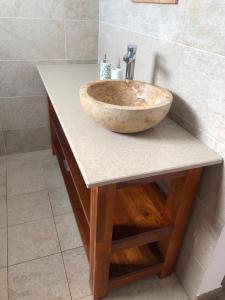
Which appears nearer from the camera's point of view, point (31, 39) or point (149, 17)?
point (149, 17)

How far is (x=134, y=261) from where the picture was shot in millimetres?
1275

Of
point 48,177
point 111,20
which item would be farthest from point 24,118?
point 111,20

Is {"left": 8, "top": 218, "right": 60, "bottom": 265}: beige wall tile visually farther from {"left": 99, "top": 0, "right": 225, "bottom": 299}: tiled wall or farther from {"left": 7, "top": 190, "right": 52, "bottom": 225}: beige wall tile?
{"left": 99, "top": 0, "right": 225, "bottom": 299}: tiled wall

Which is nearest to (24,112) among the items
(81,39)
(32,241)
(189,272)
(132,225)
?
(81,39)

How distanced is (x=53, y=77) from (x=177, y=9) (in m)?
0.92

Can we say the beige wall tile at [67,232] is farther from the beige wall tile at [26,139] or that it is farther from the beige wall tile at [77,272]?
the beige wall tile at [26,139]

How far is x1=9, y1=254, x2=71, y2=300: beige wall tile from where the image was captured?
1221 mm

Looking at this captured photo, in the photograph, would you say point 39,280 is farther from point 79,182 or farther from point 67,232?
point 79,182

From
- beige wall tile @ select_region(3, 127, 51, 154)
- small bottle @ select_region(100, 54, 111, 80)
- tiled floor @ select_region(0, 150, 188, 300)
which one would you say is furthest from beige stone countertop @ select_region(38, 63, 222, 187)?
beige wall tile @ select_region(3, 127, 51, 154)

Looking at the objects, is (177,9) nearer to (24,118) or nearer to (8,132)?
(24,118)

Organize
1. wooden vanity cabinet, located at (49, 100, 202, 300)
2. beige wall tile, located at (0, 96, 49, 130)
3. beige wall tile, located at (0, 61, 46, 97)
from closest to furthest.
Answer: wooden vanity cabinet, located at (49, 100, 202, 300) < beige wall tile, located at (0, 61, 46, 97) < beige wall tile, located at (0, 96, 49, 130)

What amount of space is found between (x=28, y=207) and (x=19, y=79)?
38.8 inches

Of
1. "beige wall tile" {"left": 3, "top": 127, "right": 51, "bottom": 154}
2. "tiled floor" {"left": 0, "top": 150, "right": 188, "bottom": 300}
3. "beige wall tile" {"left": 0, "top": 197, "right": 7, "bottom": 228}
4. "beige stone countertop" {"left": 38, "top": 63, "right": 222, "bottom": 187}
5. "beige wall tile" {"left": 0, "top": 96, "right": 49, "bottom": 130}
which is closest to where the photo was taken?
"beige stone countertop" {"left": 38, "top": 63, "right": 222, "bottom": 187}

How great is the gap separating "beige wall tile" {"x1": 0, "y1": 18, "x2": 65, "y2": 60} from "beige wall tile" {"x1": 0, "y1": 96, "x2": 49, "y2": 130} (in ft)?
1.11
